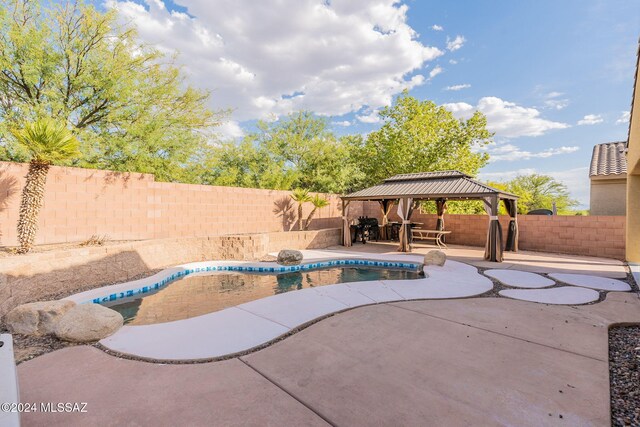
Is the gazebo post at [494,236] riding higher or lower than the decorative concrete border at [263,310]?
higher

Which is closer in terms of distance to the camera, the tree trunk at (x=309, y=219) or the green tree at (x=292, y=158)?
the tree trunk at (x=309, y=219)

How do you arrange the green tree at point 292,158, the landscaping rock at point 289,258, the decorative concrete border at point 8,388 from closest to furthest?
the decorative concrete border at point 8,388
the landscaping rock at point 289,258
the green tree at point 292,158

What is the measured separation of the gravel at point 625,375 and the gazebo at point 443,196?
483cm

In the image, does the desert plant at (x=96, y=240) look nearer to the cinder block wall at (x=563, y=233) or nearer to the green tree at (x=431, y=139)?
the cinder block wall at (x=563, y=233)

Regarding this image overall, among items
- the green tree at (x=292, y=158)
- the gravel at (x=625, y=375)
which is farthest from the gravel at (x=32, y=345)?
the green tree at (x=292, y=158)

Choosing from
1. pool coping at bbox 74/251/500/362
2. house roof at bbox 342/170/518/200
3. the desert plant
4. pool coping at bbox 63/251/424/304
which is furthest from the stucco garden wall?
house roof at bbox 342/170/518/200

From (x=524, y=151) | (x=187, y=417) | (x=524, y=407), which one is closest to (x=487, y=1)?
(x=524, y=407)

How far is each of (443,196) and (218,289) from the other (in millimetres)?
7151

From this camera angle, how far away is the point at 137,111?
8.85m

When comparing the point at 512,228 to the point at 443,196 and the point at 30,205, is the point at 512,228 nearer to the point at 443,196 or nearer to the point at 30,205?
the point at 443,196

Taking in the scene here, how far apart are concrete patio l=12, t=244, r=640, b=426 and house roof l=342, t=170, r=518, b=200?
220 inches

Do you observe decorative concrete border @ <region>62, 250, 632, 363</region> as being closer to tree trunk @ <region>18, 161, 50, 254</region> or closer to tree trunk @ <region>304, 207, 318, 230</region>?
tree trunk @ <region>18, 161, 50, 254</region>

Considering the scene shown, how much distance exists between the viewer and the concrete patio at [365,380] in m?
1.96

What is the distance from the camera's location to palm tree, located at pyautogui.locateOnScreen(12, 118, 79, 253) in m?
4.87
